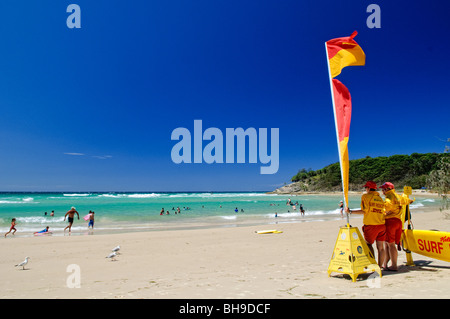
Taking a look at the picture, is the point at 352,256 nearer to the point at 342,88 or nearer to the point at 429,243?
the point at 429,243

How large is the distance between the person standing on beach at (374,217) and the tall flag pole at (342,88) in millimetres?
438

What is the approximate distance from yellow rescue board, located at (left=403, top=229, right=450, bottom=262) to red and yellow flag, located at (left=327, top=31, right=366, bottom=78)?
13.2ft

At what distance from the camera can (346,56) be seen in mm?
5926

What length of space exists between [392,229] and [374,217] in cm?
64

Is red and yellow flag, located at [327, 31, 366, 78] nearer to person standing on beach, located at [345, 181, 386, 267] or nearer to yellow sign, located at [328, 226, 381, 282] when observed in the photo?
person standing on beach, located at [345, 181, 386, 267]

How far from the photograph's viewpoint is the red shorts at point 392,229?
552cm

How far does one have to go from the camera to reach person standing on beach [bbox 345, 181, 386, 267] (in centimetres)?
→ 526

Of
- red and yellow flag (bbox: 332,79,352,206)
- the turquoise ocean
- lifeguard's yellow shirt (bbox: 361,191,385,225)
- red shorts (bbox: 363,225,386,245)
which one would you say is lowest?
the turquoise ocean

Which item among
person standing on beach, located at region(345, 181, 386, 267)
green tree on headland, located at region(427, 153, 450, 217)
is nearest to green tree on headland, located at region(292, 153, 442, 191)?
green tree on headland, located at region(427, 153, 450, 217)

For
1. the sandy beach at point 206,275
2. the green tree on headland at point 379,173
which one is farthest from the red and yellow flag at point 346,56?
the green tree on headland at point 379,173

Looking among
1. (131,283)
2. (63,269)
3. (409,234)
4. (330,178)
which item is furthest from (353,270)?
(330,178)

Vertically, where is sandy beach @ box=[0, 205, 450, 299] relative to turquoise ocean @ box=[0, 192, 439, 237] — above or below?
above

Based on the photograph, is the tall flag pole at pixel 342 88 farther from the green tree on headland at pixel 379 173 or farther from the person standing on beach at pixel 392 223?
the green tree on headland at pixel 379 173
